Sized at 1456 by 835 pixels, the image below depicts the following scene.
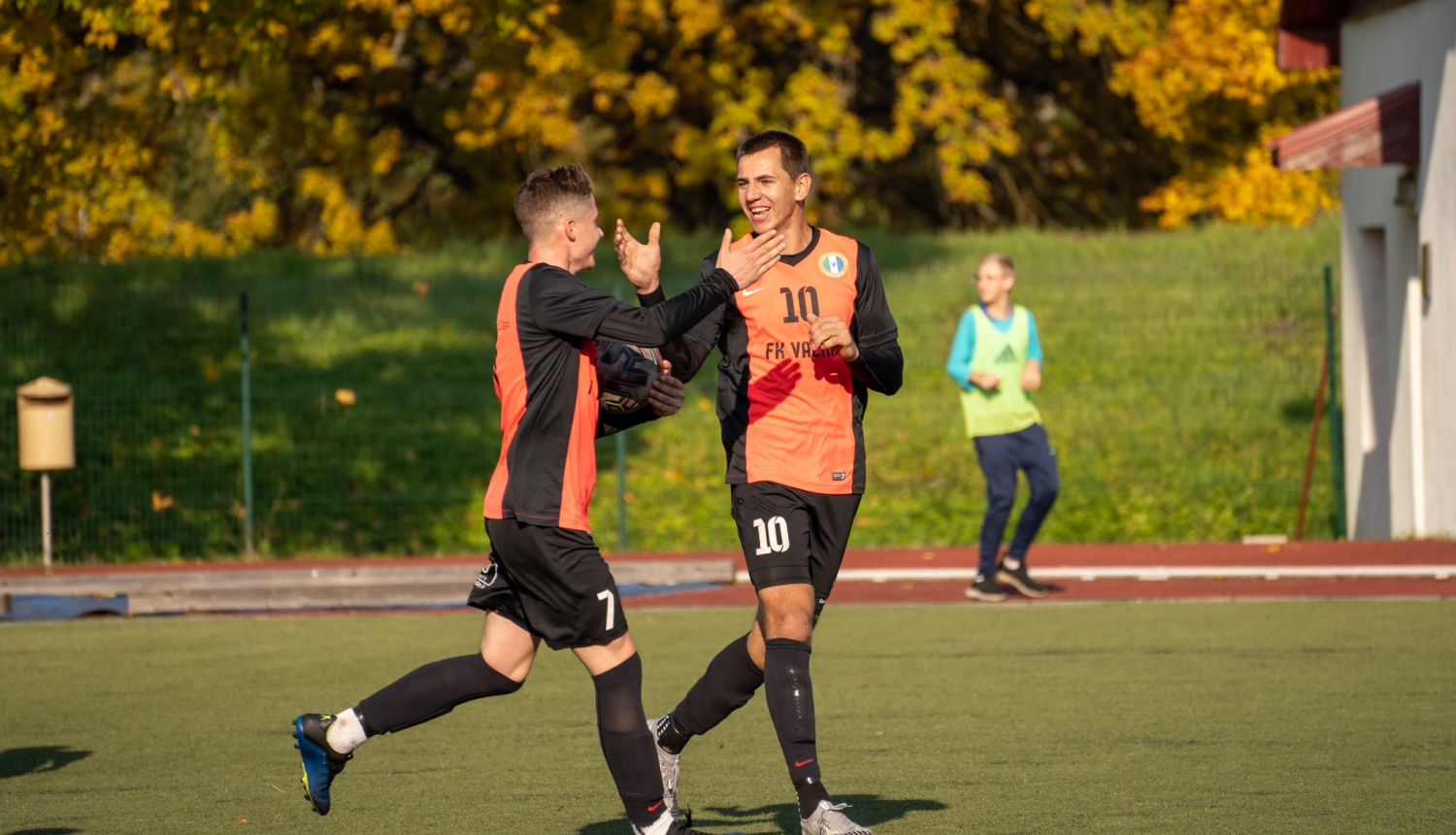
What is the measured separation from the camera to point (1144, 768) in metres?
6.17

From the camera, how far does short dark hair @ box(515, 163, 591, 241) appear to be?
514 centimetres

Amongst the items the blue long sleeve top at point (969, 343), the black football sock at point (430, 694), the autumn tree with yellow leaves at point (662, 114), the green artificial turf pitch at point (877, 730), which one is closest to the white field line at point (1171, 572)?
the green artificial turf pitch at point (877, 730)

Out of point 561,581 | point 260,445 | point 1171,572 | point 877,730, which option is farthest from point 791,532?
point 260,445

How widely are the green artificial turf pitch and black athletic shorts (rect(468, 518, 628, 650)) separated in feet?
3.00

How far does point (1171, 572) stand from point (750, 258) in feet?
27.2

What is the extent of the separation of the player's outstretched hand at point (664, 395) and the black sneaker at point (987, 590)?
646 cm

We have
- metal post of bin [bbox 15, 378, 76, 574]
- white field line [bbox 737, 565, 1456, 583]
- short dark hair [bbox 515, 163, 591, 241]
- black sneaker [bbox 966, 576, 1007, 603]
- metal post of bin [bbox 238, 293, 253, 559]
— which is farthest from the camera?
metal post of bin [bbox 238, 293, 253, 559]

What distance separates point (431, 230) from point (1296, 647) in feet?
75.9

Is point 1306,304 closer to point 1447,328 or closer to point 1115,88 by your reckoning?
point 1447,328

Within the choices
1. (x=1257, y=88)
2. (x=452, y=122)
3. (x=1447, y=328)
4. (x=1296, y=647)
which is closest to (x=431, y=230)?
(x=452, y=122)

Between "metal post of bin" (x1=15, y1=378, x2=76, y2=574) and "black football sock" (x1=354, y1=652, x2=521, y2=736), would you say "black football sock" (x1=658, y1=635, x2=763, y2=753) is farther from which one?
"metal post of bin" (x1=15, y1=378, x2=76, y2=574)

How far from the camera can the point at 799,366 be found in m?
5.59

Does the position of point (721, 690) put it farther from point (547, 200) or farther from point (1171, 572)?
point (1171, 572)

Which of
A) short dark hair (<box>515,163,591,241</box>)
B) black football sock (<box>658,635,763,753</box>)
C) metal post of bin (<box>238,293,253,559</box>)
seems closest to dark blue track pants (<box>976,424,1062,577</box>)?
black football sock (<box>658,635,763,753</box>)
